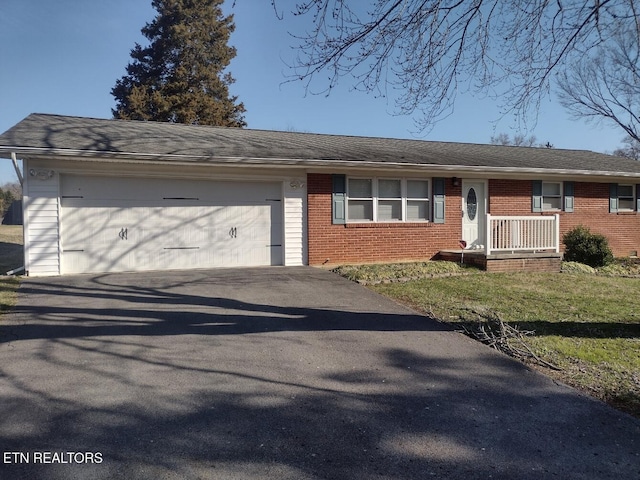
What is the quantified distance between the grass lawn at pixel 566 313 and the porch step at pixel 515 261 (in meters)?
0.49

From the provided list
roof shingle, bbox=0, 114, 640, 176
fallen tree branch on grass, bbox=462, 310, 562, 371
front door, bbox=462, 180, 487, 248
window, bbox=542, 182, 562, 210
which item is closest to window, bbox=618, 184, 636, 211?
roof shingle, bbox=0, 114, 640, 176

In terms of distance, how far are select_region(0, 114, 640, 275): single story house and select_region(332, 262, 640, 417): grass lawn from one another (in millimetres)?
1819

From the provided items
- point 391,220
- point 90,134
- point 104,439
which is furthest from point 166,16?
point 104,439

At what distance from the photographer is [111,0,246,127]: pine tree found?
89.3ft

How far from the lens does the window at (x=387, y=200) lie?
12.4 meters

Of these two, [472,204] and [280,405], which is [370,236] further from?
[280,405]

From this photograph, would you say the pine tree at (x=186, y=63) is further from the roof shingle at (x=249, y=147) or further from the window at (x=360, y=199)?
the window at (x=360, y=199)

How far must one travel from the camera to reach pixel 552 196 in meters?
14.9

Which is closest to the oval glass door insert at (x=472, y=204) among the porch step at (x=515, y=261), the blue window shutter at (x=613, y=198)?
the porch step at (x=515, y=261)

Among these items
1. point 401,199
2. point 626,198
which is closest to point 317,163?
point 401,199

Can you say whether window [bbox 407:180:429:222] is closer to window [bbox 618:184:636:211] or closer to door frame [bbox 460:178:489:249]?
door frame [bbox 460:178:489:249]

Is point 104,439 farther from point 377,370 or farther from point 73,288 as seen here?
point 73,288

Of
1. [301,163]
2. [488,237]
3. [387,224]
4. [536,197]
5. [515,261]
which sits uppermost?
[301,163]

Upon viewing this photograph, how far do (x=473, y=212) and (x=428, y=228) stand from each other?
70.1 inches
